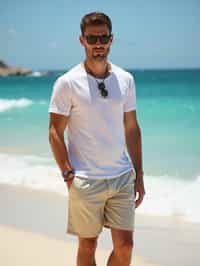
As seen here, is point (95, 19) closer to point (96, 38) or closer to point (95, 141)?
point (96, 38)

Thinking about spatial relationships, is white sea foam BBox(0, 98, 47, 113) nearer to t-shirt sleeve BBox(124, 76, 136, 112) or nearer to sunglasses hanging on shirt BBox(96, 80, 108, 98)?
t-shirt sleeve BBox(124, 76, 136, 112)

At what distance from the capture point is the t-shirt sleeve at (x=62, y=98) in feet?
7.79

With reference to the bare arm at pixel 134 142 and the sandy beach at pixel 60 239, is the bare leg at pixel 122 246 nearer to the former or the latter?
the bare arm at pixel 134 142

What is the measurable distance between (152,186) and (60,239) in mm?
2276

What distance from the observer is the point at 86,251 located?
2.58 meters

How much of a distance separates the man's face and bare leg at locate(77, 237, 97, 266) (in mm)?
935

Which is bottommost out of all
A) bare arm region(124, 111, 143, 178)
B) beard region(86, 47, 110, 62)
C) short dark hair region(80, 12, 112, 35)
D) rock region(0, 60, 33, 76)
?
rock region(0, 60, 33, 76)

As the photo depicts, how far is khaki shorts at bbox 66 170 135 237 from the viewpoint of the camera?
2.46m

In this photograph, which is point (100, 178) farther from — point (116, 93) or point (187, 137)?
point (187, 137)

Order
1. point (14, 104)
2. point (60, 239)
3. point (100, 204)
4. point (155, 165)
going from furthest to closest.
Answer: point (14, 104) → point (155, 165) → point (60, 239) → point (100, 204)

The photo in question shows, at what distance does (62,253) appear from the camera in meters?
3.75

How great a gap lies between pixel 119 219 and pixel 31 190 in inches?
139

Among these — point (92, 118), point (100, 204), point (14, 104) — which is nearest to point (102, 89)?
point (92, 118)

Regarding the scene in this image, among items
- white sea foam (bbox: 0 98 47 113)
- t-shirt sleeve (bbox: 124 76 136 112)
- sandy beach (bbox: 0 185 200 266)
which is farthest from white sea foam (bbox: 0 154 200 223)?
white sea foam (bbox: 0 98 47 113)
